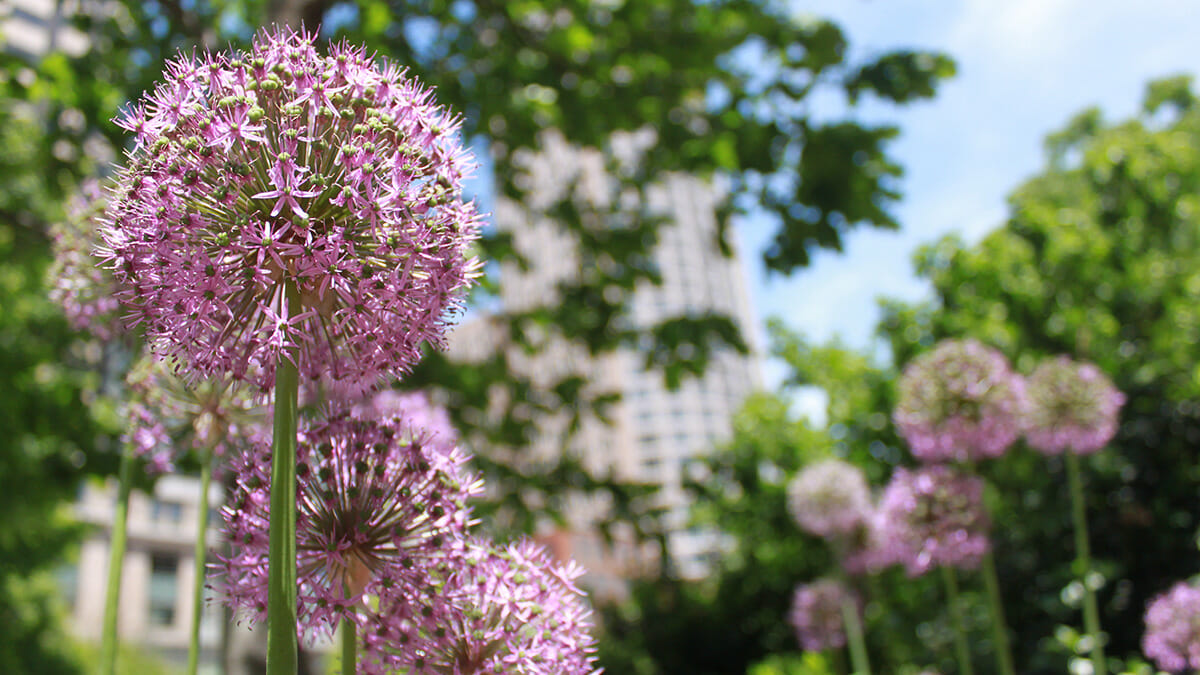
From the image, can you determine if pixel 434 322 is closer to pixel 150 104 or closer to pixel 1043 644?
pixel 150 104

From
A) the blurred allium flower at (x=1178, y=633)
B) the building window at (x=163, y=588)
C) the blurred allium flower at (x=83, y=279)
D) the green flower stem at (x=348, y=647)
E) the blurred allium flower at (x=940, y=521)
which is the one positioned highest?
the building window at (x=163, y=588)

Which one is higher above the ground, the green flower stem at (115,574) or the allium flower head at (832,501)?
the allium flower head at (832,501)

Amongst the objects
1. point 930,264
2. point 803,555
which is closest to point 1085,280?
point 930,264

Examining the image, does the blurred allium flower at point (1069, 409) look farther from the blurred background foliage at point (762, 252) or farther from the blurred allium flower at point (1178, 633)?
the blurred background foliage at point (762, 252)

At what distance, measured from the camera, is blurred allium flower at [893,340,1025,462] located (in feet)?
13.6

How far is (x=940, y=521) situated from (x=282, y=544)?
381 centimetres

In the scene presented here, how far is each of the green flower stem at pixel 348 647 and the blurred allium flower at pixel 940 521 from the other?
3514 mm

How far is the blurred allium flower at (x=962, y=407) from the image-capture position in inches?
163

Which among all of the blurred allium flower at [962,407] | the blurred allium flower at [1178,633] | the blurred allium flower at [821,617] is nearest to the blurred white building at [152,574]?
the blurred allium flower at [821,617]

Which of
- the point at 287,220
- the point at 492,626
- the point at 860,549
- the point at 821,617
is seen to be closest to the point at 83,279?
the point at 287,220

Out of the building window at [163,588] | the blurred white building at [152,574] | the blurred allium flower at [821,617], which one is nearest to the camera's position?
the blurred allium flower at [821,617]

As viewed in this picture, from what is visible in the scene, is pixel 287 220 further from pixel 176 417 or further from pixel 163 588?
pixel 163 588

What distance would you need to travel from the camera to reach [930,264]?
10.0 meters

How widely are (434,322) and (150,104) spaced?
26.0 inches
